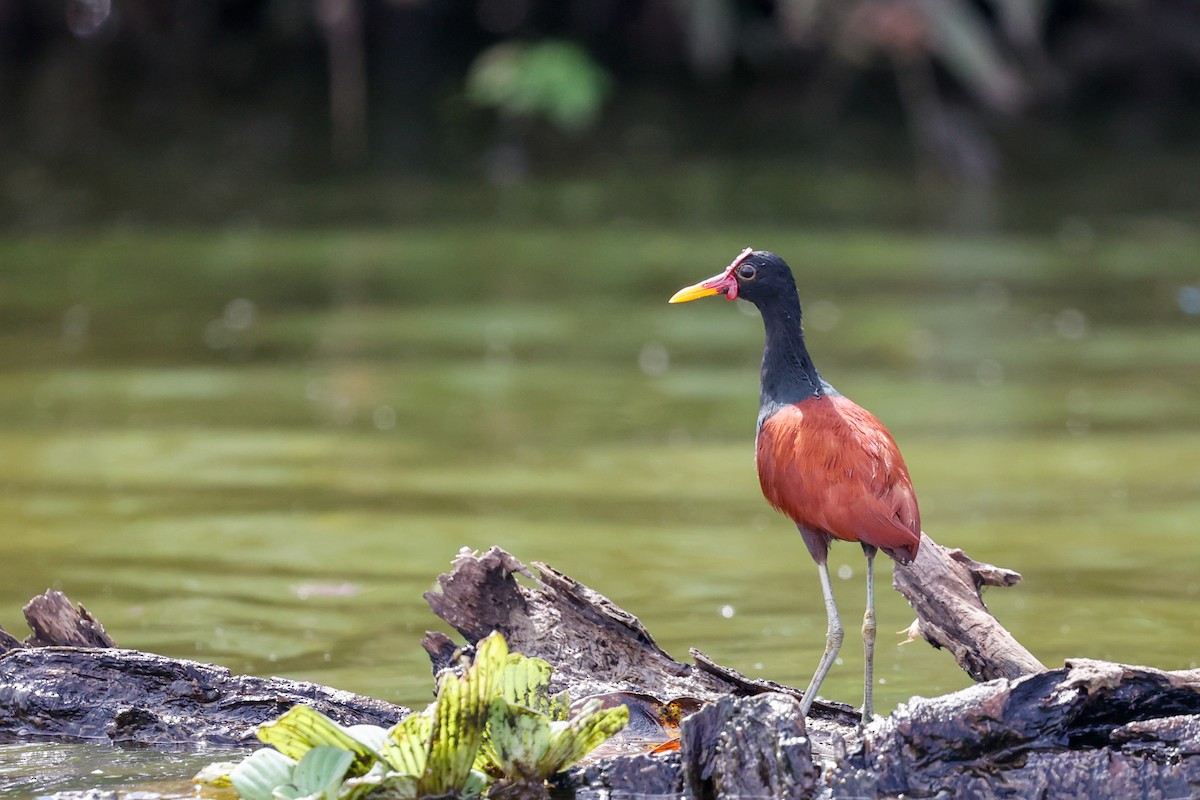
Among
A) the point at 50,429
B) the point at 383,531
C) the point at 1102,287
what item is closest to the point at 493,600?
the point at 383,531

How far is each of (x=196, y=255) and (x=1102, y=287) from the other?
6134 mm

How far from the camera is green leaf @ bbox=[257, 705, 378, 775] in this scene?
348 centimetres

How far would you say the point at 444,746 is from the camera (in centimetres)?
351

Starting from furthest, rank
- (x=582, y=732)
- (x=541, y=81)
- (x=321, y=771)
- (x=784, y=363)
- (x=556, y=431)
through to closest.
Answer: (x=541, y=81) → (x=556, y=431) → (x=784, y=363) → (x=582, y=732) → (x=321, y=771)

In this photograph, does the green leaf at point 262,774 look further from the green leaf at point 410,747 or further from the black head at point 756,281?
the black head at point 756,281

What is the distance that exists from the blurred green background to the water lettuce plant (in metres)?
0.43

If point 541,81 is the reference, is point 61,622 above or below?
below

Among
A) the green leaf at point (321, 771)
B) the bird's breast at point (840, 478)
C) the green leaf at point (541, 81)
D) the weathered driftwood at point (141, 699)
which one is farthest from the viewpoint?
the green leaf at point (541, 81)

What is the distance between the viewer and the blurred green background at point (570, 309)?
5984mm

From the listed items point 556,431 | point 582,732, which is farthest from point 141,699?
point 556,431

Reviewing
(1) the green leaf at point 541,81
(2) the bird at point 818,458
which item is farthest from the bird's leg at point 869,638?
(1) the green leaf at point 541,81

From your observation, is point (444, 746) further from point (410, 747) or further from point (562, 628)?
point (562, 628)

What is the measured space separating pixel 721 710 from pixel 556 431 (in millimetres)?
4809

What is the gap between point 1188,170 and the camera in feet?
47.0
